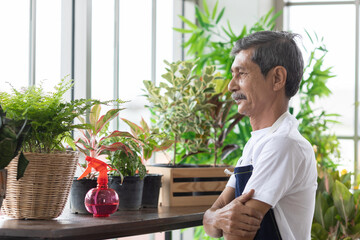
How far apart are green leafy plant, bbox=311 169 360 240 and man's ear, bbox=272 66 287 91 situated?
6.09 feet

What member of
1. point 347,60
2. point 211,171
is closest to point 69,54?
point 211,171

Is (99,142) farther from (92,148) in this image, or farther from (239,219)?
(239,219)

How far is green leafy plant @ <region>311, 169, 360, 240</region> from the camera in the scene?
3607 millimetres

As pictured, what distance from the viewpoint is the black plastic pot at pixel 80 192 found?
224 centimetres

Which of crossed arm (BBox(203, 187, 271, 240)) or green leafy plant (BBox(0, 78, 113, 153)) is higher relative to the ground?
green leafy plant (BBox(0, 78, 113, 153))

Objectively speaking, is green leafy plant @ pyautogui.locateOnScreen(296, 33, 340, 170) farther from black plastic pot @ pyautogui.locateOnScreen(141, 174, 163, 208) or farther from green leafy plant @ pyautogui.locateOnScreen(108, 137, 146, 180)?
green leafy plant @ pyautogui.locateOnScreen(108, 137, 146, 180)

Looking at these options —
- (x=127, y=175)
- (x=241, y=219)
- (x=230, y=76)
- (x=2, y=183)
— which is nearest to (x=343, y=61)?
(x=230, y=76)

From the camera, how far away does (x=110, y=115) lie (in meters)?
2.35

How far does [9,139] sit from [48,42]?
4.59 ft

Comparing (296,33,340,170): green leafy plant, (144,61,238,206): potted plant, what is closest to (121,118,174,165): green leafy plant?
(144,61,238,206): potted plant

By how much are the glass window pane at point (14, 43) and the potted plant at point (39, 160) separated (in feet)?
2.52

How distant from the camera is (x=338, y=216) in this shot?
3664 millimetres

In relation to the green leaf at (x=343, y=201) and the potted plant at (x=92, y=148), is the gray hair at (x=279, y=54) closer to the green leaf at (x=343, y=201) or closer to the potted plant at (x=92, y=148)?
the potted plant at (x=92, y=148)

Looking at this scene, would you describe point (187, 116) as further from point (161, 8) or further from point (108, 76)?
point (161, 8)
